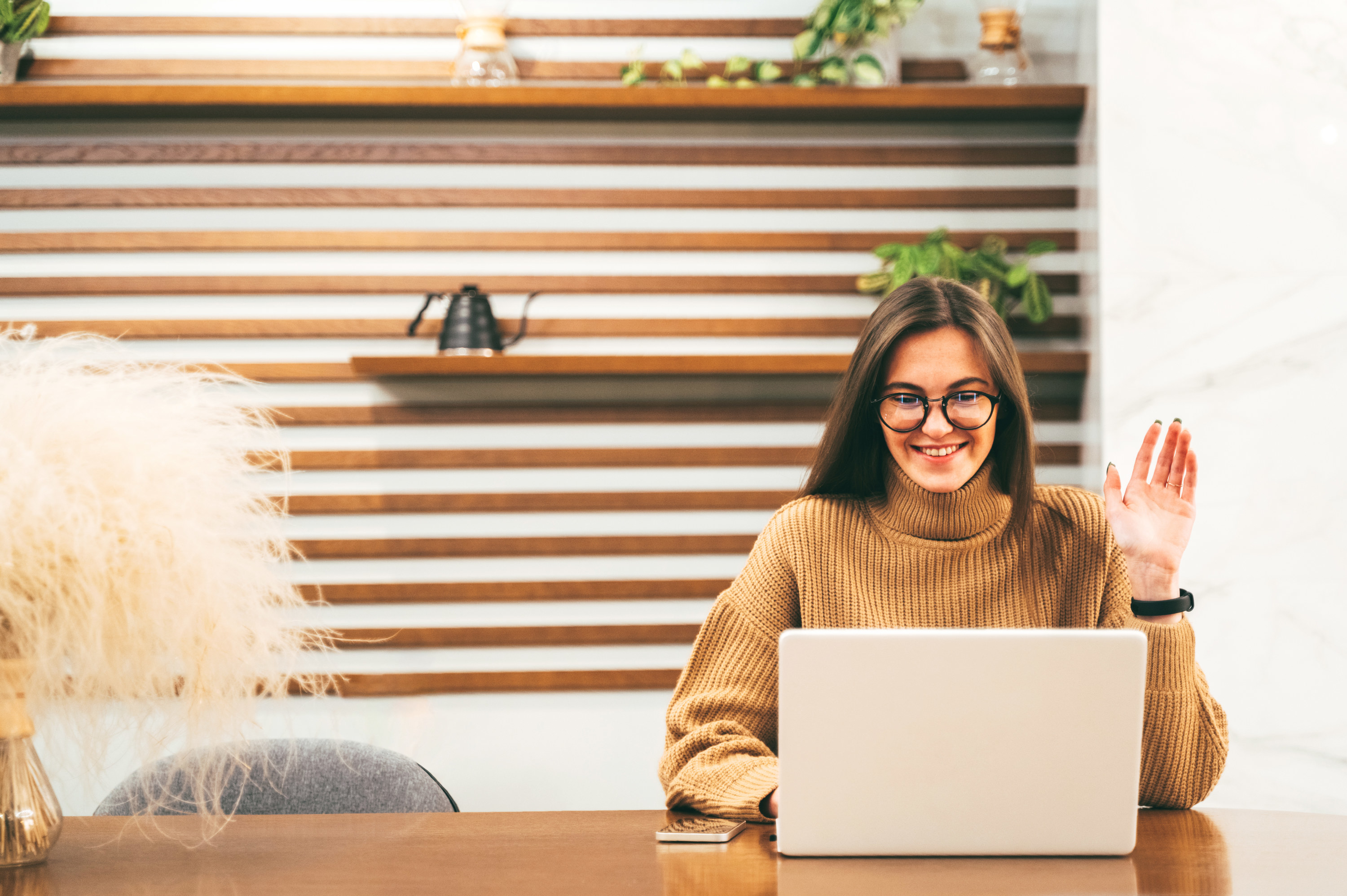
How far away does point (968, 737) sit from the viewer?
107 centimetres

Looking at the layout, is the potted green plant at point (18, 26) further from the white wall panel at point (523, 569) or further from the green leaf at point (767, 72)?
the green leaf at point (767, 72)

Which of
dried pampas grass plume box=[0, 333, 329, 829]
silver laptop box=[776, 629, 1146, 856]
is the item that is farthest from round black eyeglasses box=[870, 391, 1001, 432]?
dried pampas grass plume box=[0, 333, 329, 829]

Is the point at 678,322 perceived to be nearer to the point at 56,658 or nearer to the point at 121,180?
the point at 121,180

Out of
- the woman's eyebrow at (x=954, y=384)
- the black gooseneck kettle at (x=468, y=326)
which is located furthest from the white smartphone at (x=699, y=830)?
the black gooseneck kettle at (x=468, y=326)

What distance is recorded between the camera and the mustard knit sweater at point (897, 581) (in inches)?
63.4

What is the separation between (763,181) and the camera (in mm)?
3051

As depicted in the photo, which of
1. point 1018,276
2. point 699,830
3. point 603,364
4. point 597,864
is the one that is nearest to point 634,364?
point 603,364

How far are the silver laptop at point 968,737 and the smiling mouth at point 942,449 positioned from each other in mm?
556

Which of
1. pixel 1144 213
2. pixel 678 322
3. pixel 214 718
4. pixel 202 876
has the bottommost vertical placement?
pixel 202 876

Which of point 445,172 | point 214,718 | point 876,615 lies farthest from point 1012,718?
point 445,172

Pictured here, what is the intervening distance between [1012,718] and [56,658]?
3.20ft

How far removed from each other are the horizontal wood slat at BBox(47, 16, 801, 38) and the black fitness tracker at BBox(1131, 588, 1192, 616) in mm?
2164

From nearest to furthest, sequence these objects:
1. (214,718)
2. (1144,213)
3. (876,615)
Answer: (214,718) < (876,615) < (1144,213)

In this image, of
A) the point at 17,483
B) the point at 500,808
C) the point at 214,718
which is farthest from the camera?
the point at 500,808
